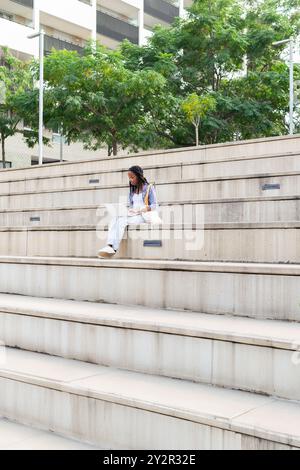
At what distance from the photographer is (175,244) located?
585 centimetres

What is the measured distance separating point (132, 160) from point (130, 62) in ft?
42.1

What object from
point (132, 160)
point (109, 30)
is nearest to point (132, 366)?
point (132, 160)

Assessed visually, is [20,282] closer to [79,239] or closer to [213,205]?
[79,239]

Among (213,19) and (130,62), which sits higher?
(213,19)

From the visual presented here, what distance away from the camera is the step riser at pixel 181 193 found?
23.0 feet

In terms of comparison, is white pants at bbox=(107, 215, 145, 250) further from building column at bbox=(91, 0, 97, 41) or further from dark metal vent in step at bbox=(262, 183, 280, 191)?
building column at bbox=(91, 0, 97, 41)

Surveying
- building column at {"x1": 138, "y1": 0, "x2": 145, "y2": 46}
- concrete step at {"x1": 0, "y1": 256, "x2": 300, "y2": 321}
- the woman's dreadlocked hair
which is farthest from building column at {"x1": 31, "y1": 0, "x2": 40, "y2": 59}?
concrete step at {"x1": 0, "y1": 256, "x2": 300, "y2": 321}

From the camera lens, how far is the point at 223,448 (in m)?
2.74

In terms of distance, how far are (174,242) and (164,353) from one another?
2380 mm

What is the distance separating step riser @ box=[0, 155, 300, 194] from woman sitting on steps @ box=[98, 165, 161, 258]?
1606 mm

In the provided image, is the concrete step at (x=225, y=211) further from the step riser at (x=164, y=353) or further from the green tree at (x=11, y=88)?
the green tree at (x=11, y=88)

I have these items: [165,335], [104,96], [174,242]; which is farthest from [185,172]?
[104,96]

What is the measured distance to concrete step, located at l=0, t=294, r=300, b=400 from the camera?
316 cm

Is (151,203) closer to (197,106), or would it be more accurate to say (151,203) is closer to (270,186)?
(270,186)
